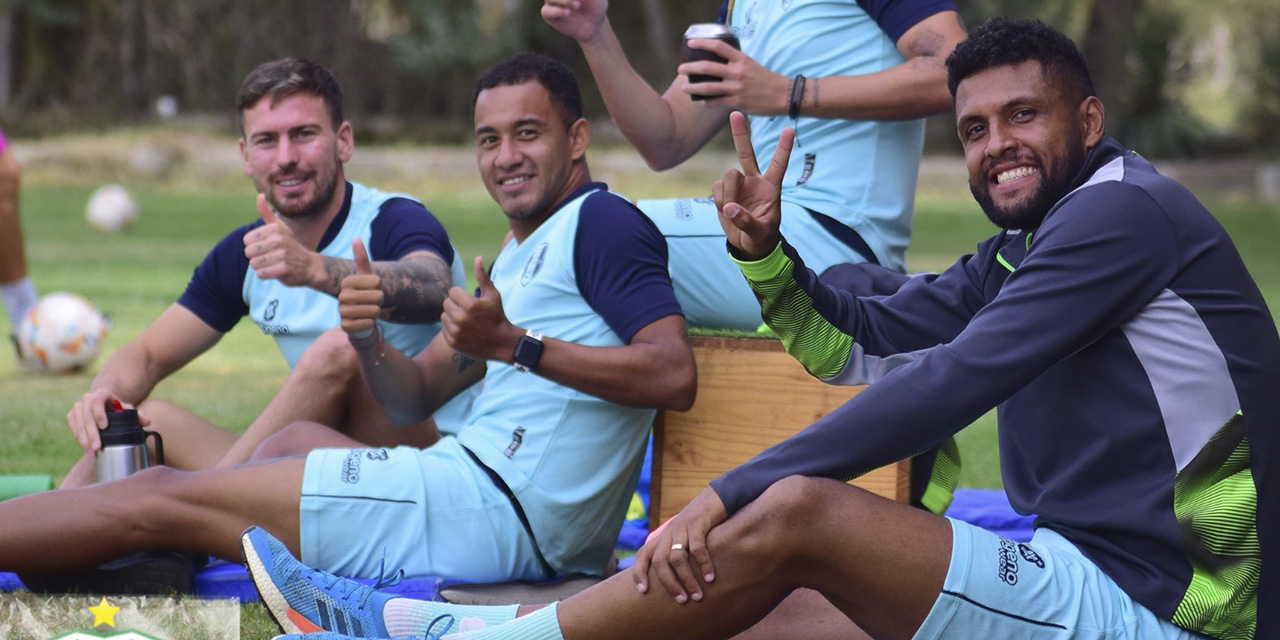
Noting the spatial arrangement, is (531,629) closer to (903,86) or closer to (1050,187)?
(1050,187)

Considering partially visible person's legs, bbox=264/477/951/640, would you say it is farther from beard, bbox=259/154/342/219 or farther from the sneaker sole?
beard, bbox=259/154/342/219

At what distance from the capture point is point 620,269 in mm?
4047

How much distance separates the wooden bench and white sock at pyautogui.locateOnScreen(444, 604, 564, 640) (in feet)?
5.07

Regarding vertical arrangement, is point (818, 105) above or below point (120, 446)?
above

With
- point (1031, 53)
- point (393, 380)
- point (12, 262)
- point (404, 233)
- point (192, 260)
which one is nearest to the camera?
point (1031, 53)

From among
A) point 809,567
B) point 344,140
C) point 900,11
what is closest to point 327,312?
point 344,140

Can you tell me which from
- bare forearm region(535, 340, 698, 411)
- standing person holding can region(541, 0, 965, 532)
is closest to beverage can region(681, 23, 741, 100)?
standing person holding can region(541, 0, 965, 532)

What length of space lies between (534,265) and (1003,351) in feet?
5.48

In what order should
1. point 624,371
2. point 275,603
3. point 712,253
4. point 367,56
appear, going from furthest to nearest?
point 367,56
point 712,253
point 624,371
point 275,603

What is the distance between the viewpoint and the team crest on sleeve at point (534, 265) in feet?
13.8

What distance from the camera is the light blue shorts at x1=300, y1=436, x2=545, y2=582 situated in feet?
13.1

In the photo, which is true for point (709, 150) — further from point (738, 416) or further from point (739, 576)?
point (739, 576)

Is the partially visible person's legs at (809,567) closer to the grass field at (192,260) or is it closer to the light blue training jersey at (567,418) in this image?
the light blue training jersey at (567,418)

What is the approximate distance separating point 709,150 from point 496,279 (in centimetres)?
1901
